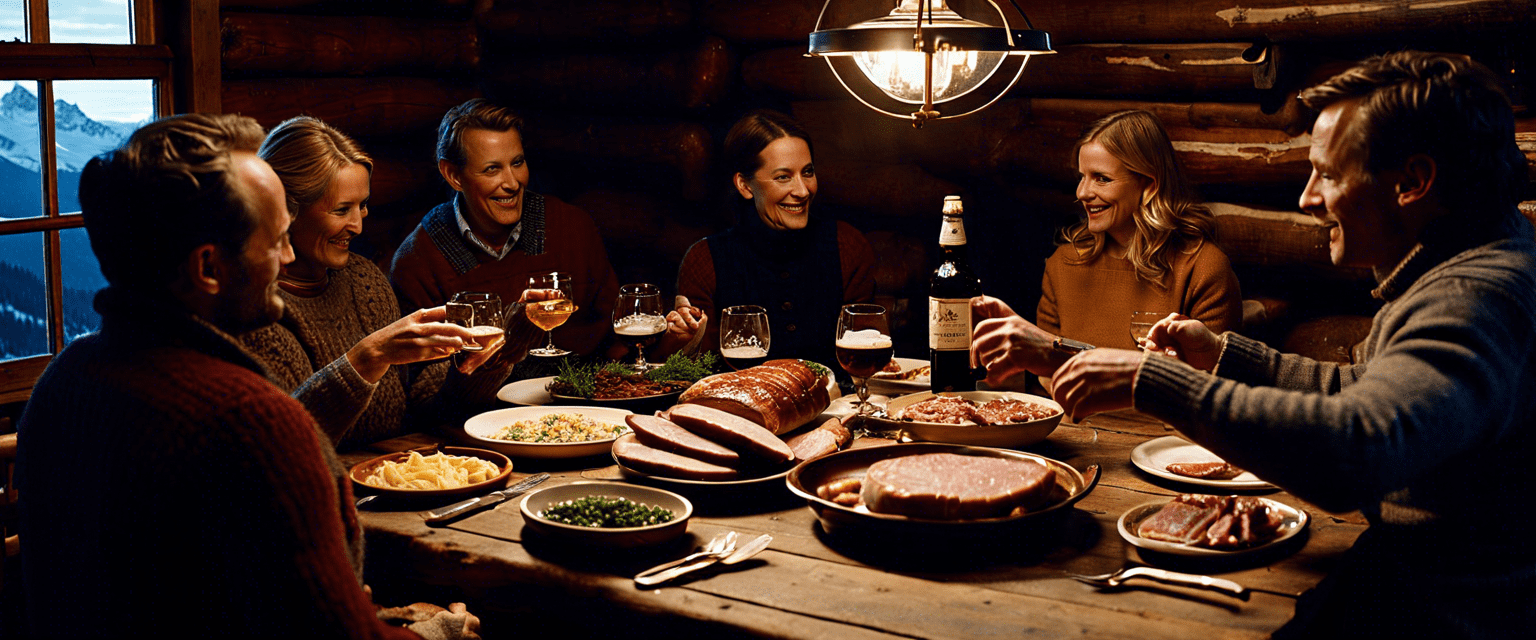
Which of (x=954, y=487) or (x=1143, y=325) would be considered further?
(x=1143, y=325)

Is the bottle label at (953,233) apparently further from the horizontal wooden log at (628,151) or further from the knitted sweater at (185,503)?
the horizontal wooden log at (628,151)

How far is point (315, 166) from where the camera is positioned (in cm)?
339

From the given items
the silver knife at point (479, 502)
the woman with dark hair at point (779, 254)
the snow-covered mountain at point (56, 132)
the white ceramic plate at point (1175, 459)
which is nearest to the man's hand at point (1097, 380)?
the white ceramic plate at point (1175, 459)

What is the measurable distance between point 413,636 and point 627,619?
0.39m

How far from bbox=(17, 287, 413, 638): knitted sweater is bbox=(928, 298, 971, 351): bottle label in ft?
6.32

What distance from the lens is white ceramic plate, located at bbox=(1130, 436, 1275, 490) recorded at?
274cm

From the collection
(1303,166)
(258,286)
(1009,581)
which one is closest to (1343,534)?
(1009,581)

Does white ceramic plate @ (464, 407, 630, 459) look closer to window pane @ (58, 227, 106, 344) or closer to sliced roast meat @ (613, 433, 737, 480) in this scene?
sliced roast meat @ (613, 433, 737, 480)

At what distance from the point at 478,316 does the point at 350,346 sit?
796 mm

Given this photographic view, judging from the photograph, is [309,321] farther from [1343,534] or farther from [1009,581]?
[1343,534]

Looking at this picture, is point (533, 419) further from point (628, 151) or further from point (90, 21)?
point (628, 151)

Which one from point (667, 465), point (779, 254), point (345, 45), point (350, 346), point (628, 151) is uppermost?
point (345, 45)

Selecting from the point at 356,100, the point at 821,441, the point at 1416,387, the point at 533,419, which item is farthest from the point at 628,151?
the point at 1416,387

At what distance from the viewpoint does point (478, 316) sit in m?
3.06
